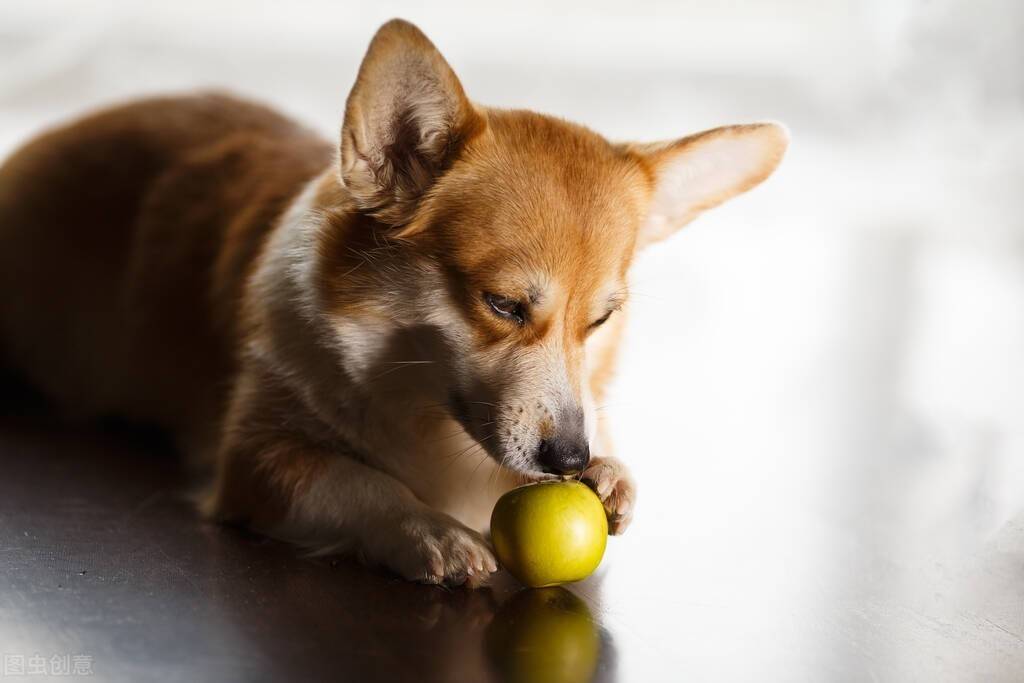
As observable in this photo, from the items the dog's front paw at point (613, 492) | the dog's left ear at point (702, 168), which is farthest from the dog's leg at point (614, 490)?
the dog's left ear at point (702, 168)

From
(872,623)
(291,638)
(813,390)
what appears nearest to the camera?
(291,638)

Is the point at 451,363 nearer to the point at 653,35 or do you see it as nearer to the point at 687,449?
the point at 687,449

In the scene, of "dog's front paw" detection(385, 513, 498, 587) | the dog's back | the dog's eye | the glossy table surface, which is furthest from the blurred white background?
the dog's back

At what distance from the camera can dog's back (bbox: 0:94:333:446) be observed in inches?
103

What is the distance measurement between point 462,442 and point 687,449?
2.71ft

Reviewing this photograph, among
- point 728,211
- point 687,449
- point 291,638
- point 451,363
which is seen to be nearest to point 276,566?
point 291,638

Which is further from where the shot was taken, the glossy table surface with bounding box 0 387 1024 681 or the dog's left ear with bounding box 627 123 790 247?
Answer: the dog's left ear with bounding box 627 123 790 247

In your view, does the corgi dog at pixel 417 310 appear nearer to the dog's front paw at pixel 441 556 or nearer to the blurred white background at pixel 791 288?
the dog's front paw at pixel 441 556

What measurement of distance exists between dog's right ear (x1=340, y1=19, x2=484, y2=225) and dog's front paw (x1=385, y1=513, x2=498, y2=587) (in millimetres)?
528

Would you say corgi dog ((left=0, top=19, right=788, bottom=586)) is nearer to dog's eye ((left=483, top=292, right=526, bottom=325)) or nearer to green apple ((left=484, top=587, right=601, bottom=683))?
dog's eye ((left=483, top=292, right=526, bottom=325))

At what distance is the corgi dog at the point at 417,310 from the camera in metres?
1.92

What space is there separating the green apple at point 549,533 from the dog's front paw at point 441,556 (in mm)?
38

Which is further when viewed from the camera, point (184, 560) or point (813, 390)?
point (813, 390)

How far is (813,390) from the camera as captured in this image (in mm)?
3357
